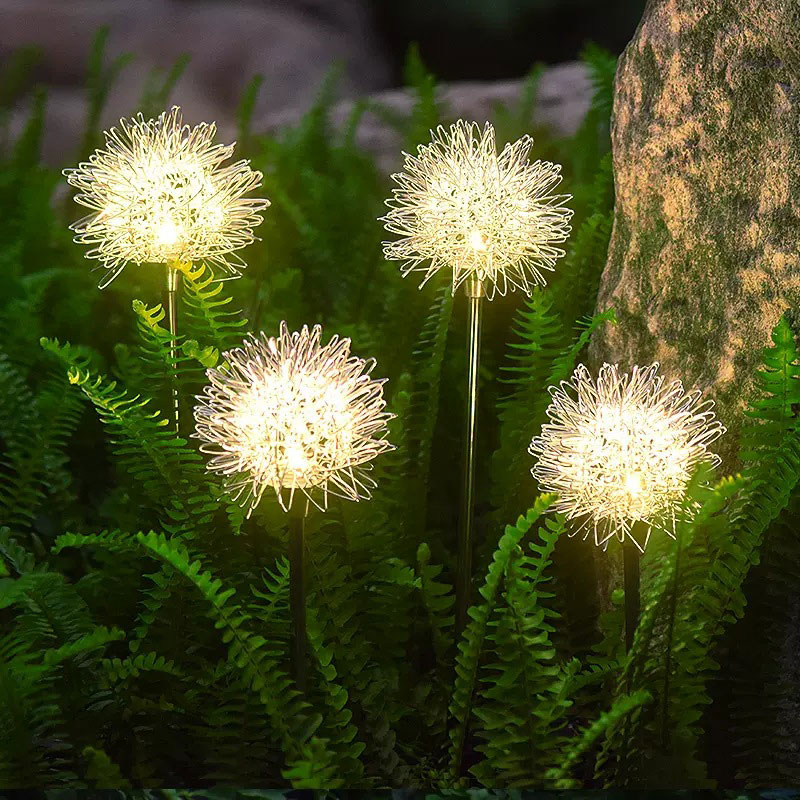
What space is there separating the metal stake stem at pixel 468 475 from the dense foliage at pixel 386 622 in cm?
2

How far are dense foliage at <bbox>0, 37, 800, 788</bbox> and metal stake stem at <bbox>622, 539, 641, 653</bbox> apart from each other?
0.01 m

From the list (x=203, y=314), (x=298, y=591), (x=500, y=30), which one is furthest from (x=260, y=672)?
(x=500, y=30)

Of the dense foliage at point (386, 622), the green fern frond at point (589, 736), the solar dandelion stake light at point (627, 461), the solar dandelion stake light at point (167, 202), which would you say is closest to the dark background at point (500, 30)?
the dense foliage at point (386, 622)

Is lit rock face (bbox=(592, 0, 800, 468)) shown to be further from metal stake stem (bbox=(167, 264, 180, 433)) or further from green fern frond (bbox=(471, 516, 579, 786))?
metal stake stem (bbox=(167, 264, 180, 433))

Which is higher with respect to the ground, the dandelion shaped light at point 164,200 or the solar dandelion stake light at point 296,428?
the dandelion shaped light at point 164,200

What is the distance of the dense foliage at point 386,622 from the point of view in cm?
58

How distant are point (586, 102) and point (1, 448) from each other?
1300mm

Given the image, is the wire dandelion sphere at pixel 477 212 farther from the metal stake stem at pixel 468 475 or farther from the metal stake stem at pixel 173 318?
the metal stake stem at pixel 173 318

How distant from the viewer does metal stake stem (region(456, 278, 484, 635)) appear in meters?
0.68

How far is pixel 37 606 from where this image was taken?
2.13 feet

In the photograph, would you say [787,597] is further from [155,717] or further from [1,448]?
[1,448]

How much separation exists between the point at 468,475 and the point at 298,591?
18 centimetres

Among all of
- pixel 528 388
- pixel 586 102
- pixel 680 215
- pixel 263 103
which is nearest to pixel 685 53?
pixel 680 215

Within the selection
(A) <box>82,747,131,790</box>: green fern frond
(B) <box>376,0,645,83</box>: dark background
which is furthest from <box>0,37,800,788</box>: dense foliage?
(B) <box>376,0,645,83</box>: dark background
